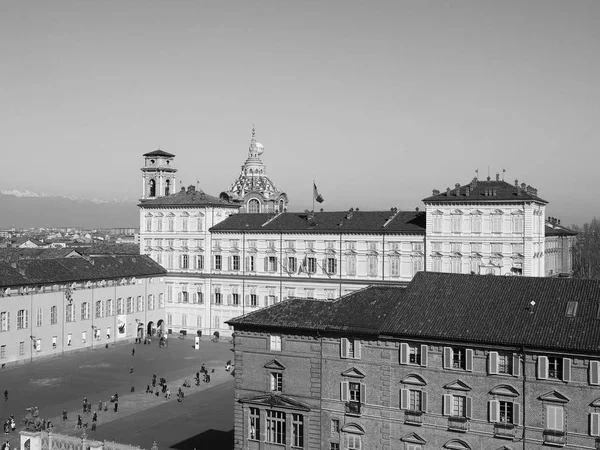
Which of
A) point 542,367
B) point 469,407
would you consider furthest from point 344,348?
point 542,367

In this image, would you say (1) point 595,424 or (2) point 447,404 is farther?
(2) point 447,404

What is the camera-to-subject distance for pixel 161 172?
99.9 meters

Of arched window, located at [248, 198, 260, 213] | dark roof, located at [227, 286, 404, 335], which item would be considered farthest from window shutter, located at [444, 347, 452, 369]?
arched window, located at [248, 198, 260, 213]

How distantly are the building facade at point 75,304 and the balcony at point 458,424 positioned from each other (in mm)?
46655

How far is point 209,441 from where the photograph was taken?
157 feet

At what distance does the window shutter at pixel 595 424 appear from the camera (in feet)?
112

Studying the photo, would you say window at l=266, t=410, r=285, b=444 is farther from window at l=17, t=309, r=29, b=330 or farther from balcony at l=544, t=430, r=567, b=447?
window at l=17, t=309, r=29, b=330

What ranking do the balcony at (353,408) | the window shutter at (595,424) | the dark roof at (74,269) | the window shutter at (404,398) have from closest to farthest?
the window shutter at (595,424)
the window shutter at (404,398)
the balcony at (353,408)
the dark roof at (74,269)

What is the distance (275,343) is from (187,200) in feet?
174

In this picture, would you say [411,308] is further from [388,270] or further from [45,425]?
[388,270]

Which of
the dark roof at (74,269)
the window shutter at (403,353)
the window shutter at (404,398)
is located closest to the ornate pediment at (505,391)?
the window shutter at (404,398)

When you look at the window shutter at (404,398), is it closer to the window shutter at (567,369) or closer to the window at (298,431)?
the window at (298,431)

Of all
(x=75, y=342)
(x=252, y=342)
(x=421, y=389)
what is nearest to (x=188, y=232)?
(x=75, y=342)

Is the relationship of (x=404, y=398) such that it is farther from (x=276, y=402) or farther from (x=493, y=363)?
(x=276, y=402)
